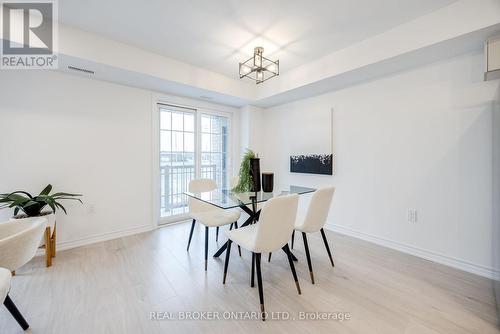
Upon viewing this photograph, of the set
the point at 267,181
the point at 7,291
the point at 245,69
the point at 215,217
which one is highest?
the point at 245,69

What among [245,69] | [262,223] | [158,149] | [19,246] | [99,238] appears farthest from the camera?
[158,149]

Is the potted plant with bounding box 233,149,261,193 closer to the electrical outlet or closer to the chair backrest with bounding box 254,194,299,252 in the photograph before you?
the chair backrest with bounding box 254,194,299,252

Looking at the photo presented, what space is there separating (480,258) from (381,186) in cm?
111

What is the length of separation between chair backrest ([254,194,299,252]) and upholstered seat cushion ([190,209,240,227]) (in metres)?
0.83

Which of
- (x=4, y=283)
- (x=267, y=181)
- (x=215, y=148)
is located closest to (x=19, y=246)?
(x=4, y=283)

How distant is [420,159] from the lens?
2.43m

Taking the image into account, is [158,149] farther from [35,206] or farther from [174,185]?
[35,206]

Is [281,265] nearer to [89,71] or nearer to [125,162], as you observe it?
[125,162]

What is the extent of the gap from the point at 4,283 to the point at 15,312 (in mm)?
445

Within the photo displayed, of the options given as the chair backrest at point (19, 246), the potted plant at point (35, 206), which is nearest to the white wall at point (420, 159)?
the chair backrest at point (19, 246)

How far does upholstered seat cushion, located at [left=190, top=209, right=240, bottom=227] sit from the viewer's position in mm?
2285

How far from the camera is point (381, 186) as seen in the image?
276 cm

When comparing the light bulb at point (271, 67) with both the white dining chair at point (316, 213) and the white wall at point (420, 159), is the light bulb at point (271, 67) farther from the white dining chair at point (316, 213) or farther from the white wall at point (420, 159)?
the white dining chair at point (316, 213)

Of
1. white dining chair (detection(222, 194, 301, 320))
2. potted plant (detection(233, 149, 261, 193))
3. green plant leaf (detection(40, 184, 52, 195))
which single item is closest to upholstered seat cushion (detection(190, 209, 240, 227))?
potted plant (detection(233, 149, 261, 193))
